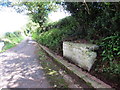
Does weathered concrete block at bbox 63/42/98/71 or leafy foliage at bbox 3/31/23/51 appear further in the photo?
leafy foliage at bbox 3/31/23/51

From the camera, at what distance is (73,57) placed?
4.04 meters

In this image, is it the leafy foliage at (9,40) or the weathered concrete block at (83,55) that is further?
the leafy foliage at (9,40)

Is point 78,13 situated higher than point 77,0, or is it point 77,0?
point 77,0

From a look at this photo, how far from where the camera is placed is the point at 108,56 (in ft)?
9.05

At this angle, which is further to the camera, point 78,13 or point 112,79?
point 78,13

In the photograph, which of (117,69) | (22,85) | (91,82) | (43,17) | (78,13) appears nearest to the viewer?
(117,69)

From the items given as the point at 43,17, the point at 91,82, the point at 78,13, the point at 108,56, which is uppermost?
the point at 43,17

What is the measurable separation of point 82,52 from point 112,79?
49.3 inches

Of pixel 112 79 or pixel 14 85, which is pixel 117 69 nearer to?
pixel 112 79

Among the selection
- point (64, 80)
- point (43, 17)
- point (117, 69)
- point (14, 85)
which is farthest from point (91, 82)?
point (43, 17)

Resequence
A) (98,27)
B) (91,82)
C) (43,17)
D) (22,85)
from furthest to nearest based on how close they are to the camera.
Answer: (43,17)
(98,27)
(22,85)
(91,82)

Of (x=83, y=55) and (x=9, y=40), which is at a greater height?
(x=9, y=40)

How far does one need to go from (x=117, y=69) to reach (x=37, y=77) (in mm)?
2674

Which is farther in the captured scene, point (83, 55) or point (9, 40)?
point (9, 40)
